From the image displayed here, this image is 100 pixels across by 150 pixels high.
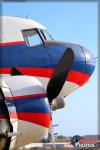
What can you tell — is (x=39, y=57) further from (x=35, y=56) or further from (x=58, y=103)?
(x=58, y=103)

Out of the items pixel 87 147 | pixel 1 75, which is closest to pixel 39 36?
pixel 1 75

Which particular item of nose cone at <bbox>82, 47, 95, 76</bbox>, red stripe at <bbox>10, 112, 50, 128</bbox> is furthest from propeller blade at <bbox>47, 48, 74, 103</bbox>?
nose cone at <bbox>82, 47, 95, 76</bbox>

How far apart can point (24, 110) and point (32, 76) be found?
12.9ft

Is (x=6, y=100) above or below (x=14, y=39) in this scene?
below

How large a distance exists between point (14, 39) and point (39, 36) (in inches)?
75.8

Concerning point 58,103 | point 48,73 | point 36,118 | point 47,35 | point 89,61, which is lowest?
point 36,118

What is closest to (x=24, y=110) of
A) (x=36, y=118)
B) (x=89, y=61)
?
(x=36, y=118)

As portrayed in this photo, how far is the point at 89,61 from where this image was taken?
21.0 metres

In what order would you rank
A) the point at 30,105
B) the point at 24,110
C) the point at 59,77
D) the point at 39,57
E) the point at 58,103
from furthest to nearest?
1. the point at 39,57
2. the point at 58,103
3. the point at 59,77
4. the point at 30,105
5. the point at 24,110

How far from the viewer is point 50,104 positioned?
57.9 feet

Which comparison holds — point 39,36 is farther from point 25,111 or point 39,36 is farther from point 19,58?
point 25,111

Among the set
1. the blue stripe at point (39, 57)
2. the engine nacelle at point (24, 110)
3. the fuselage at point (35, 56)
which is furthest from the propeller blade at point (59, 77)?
the blue stripe at point (39, 57)

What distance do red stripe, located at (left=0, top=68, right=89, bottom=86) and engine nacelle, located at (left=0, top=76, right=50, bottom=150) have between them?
273 cm

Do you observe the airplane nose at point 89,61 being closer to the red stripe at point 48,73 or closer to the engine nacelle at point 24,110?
the red stripe at point 48,73
